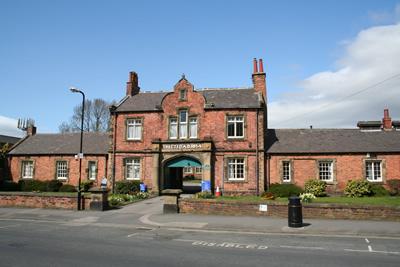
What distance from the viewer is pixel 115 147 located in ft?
104

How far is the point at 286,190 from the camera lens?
2705cm

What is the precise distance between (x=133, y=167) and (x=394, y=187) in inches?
875

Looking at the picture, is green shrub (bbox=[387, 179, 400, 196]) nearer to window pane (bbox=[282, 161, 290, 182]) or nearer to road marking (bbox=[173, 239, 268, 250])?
window pane (bbox=[282, 161, 290, 182])

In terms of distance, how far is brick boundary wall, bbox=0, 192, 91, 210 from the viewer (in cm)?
2172

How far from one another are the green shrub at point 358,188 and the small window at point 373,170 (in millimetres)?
1384

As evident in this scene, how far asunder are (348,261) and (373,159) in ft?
73.8

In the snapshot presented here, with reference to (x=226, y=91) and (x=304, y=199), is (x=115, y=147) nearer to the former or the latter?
(x=226, y=91)

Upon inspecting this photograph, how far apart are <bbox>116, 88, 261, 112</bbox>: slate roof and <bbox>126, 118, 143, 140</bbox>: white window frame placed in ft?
3.40

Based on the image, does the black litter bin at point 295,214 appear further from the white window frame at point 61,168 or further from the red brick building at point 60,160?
the white window frame at point 61,168

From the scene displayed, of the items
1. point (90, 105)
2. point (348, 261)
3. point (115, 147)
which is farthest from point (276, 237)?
point (90, 105)

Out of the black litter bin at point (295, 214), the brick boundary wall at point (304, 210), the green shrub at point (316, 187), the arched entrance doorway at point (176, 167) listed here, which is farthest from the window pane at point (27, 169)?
the black litter bin at point (295, 214)

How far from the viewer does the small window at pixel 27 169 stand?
1383 inches

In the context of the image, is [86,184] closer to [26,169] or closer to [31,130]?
[26,169]

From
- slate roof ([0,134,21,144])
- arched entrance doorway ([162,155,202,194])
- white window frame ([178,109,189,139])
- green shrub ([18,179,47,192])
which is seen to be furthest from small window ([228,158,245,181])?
slate roof ([0,134,21,144])
